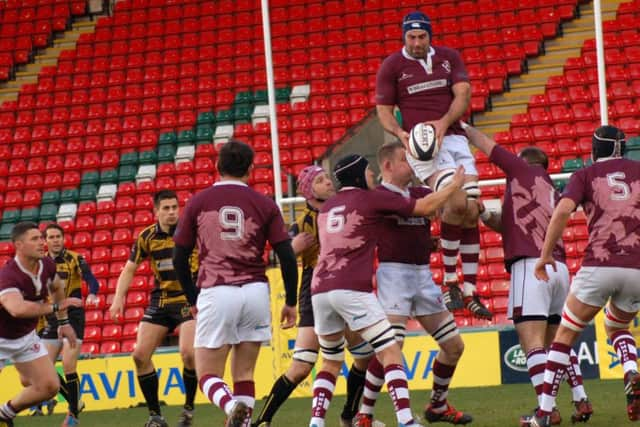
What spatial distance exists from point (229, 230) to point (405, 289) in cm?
170

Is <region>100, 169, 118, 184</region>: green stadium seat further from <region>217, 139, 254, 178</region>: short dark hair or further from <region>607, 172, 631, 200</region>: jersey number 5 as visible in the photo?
<region>607, 172, 631, 200</region>: jersey number 5

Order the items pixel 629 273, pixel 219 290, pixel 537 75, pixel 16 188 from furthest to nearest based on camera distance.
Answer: pixel 16 188 < pixel 537 75 < pixel 629 273 < pixel 219 290

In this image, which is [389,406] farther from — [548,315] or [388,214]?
[388,214]

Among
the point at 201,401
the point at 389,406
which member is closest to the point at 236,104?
the point at 201,401

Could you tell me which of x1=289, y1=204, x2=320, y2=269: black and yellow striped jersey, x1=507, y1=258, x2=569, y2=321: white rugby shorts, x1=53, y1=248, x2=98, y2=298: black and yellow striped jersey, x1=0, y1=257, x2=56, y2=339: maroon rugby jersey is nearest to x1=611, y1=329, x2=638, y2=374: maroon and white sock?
x1=507, y1=258, x2=569, y2=321: white rugby shorts

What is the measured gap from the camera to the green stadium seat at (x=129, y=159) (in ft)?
73.2

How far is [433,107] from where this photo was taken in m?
9.56

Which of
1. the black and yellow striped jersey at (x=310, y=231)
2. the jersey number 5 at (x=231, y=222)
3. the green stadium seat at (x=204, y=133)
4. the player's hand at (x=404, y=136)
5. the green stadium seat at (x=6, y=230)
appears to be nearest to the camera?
the jersey number 5 at (x=231, y=222)

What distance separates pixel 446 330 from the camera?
9445 millimetres

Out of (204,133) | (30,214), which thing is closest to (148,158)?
(204,133)

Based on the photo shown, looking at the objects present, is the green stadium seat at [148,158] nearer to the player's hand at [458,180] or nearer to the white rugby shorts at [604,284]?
the white rugby shorts at [604,284]

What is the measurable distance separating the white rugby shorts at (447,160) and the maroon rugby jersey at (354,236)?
3.76ft

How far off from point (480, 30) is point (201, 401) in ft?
31.8

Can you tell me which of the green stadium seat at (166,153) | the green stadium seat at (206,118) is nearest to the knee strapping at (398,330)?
the green stadium seat at (166,153)
